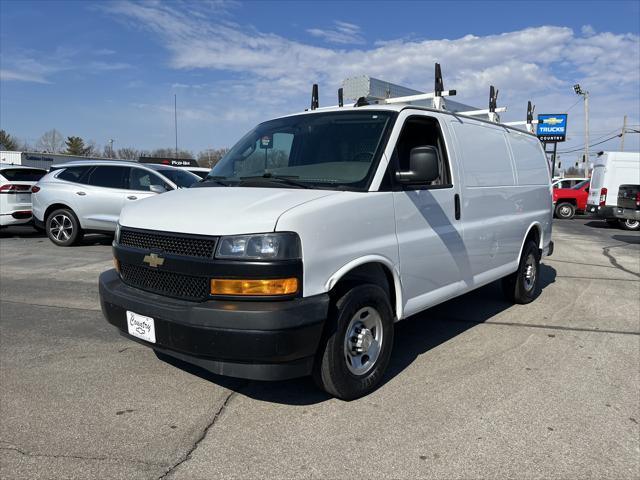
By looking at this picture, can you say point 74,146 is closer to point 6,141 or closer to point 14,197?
point 6,141

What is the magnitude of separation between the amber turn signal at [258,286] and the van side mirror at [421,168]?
1.29 metres

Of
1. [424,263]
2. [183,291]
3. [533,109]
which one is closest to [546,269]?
[533,109]

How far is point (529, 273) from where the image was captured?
6.42 m

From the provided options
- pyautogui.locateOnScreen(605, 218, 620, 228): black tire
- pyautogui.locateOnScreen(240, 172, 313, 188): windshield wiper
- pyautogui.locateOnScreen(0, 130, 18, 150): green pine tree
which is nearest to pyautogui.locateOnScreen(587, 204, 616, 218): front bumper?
pyautogui.locateOnScreen(605, 218, 620, 228): black tire

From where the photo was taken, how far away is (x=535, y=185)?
20.7 feet

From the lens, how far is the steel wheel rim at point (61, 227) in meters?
10.6

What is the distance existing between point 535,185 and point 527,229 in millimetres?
626

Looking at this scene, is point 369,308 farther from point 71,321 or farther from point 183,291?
point 71,321

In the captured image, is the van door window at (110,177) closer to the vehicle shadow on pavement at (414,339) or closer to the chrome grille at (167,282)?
the vehicle shadow on pavement at (414,339)

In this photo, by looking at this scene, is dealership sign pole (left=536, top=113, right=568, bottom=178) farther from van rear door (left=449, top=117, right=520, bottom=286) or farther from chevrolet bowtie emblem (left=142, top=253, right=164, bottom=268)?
chevrolet bowtie emblem (left=142, top=253, right=164, bottom=268)

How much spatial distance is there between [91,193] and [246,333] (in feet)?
28.6

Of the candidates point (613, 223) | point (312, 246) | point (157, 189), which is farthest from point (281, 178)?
point (613, 223)

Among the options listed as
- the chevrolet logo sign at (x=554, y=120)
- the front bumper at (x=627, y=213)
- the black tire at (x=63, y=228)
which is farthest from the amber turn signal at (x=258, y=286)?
the chevrolet logo sign at (x=554, y=120)

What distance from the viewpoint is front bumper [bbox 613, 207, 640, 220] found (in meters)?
16.3
